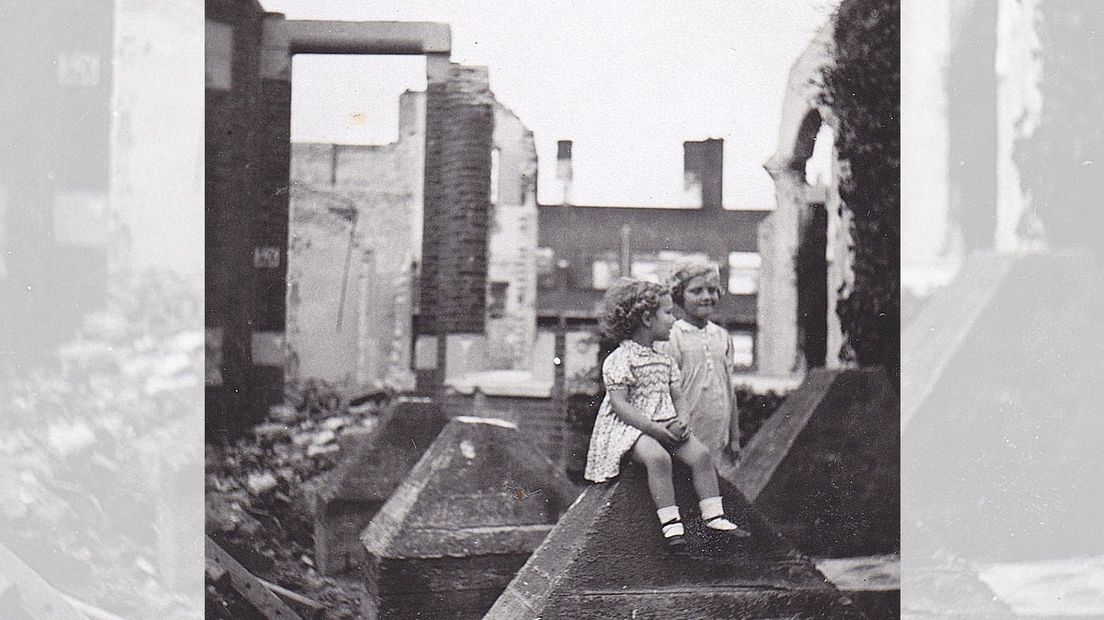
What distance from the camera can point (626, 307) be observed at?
4117 millimetres

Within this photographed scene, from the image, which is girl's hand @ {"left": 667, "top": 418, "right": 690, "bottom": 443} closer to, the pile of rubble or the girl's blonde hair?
the girl's blonde hair

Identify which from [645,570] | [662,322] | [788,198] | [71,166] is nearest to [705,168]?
[788,198]

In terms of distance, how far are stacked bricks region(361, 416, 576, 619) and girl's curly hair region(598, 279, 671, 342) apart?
0.50 m

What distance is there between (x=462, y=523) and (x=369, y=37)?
1.75m

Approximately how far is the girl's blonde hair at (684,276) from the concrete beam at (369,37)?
3.73ft

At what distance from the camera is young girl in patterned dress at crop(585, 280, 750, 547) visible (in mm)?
4055

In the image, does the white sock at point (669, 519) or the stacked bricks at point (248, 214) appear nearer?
the white sock at point (669, 519)

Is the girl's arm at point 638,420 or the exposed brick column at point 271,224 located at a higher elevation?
the exposed brick column at point 271,224

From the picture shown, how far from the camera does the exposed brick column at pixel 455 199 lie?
13.8 feet

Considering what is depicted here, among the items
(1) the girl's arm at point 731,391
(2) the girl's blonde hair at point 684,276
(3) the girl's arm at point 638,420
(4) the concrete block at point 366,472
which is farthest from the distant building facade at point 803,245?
(4) the concrete block at point 366,472

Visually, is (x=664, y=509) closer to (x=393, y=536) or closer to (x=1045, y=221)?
(x=393, y=536)

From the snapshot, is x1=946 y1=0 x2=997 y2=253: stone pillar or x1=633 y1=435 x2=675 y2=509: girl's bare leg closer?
x1=633 y1=435 x2=675 y2=509: girl's bare leg

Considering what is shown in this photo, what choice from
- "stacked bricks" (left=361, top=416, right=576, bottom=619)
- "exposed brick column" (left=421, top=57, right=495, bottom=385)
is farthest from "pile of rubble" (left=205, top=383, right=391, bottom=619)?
"exposed brick column" (left=421, top=57, right=495, bottom=385)

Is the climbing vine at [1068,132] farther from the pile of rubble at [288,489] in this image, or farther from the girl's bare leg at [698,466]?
the pile of rubble at [288,489]
